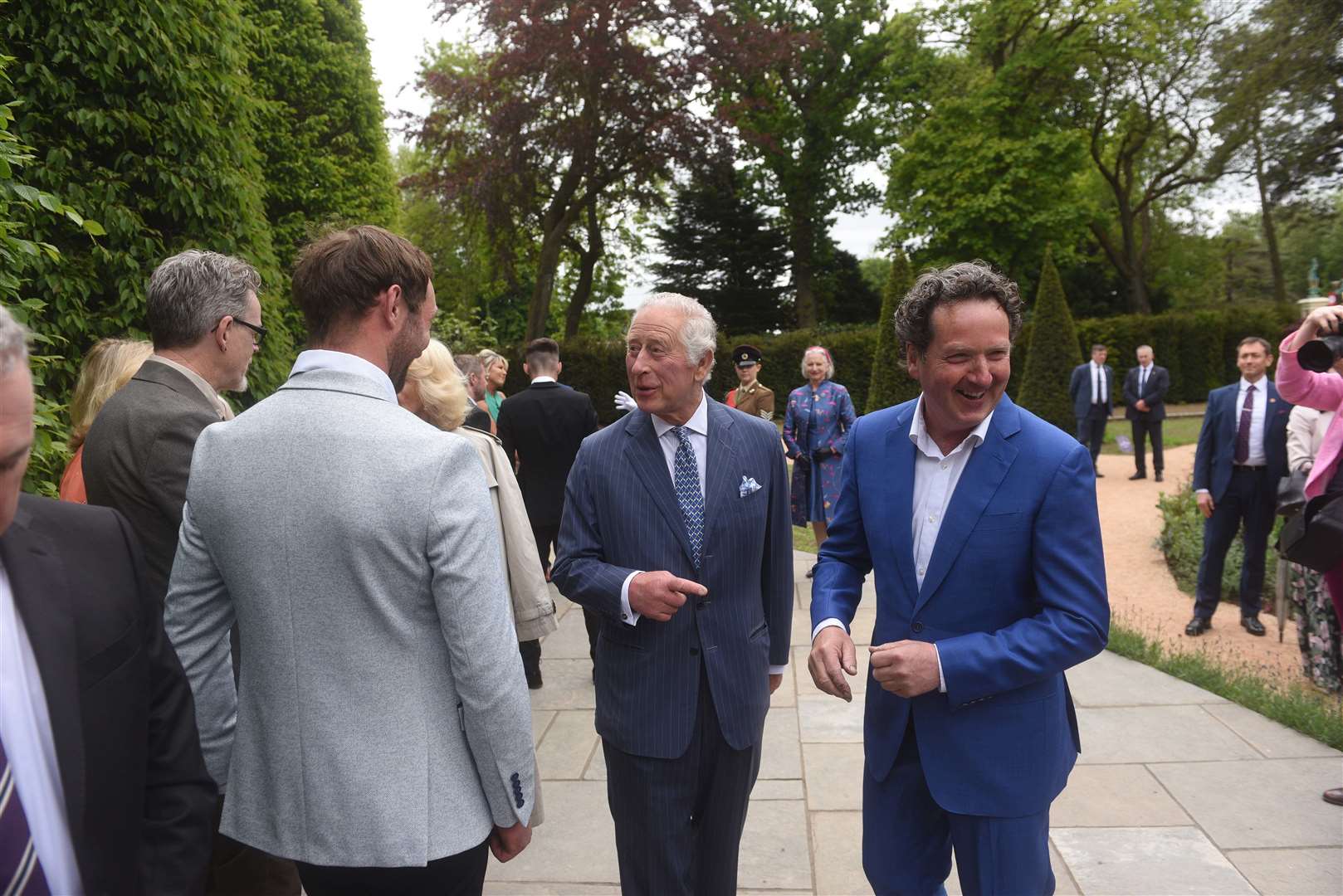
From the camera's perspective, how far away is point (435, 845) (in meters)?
1.79

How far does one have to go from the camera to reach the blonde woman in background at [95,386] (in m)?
3.02

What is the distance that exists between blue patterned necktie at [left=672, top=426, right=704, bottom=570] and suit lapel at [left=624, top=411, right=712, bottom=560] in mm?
24

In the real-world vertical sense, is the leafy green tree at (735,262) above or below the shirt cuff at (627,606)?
above

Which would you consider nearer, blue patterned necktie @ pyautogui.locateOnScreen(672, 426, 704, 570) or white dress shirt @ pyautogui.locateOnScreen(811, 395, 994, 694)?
white dress shirt @ pyautogui.locateOnScreen(811, 395, 994, 694)

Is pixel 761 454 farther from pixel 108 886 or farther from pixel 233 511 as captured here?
pixel 108 886

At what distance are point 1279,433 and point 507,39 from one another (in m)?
21.2

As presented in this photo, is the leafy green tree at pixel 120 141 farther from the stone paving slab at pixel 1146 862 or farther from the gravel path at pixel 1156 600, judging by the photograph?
the gravel path at pixel 1156 600

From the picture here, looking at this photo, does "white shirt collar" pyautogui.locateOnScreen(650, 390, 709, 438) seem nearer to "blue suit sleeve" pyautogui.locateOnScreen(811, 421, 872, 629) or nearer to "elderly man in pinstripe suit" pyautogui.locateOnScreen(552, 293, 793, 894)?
"elderly man in pinstripe suit" pyautogui.locateOnScreen(552, 293, 793, 894)

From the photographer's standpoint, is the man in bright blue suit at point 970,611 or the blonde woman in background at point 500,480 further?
the blonde woman in background at point 500,480

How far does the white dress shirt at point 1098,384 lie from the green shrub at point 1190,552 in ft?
14.5

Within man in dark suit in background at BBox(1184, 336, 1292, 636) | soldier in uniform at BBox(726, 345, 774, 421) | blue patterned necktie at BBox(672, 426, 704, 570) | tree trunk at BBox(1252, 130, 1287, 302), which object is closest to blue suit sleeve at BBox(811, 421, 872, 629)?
blue patterned necktie at BBox(672, 426, 704, 570)

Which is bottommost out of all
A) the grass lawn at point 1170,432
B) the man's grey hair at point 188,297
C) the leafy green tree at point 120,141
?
the grass lawn at point 1170,432

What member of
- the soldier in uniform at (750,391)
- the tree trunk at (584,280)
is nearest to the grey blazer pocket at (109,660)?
the soldier in uniform at (750,391)

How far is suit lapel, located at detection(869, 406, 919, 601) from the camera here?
89.0 inches
